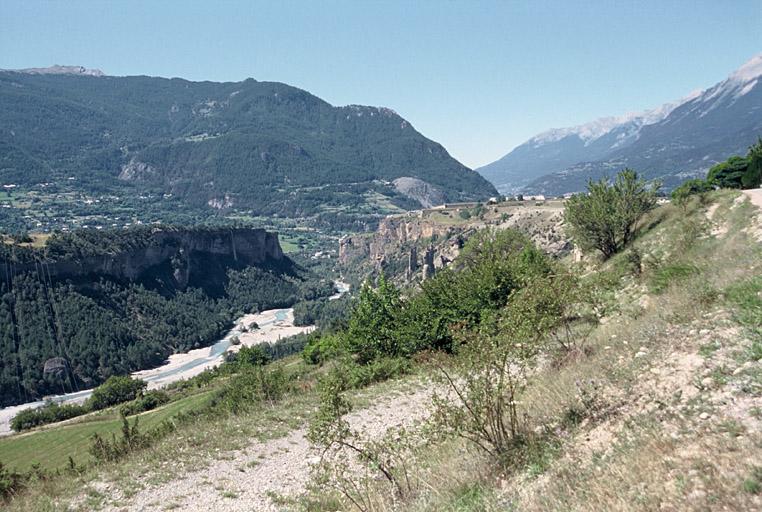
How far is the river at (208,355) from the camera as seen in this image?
255 feet

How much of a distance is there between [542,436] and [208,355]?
10783 cm

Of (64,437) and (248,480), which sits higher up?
(248,480)

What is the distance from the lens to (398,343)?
23.9 meters

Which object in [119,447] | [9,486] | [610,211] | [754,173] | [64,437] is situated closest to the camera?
[9,486]

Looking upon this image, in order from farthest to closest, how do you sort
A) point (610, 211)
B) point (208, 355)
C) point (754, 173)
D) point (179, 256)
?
point (179, 256)
point (208, 355)
point (754, 173)
point (610, 211)

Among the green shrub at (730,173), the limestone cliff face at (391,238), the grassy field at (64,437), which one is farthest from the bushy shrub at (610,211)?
the limestone cliff face at (391,238)

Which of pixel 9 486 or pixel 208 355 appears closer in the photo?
pixel 9 486

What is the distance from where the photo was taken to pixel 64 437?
4697 centimetres

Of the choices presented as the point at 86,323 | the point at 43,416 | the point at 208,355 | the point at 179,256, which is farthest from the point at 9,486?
the point at 179,256

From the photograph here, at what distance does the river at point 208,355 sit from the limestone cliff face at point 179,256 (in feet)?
77.7

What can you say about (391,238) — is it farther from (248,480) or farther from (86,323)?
(248,480)

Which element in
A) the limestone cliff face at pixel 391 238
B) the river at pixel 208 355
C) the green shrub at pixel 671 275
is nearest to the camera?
the green shrub at pixel 671 275

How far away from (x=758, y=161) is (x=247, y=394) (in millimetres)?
44544

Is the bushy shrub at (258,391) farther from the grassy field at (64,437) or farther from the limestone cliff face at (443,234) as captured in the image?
the limestone cliff face at (443,234)
